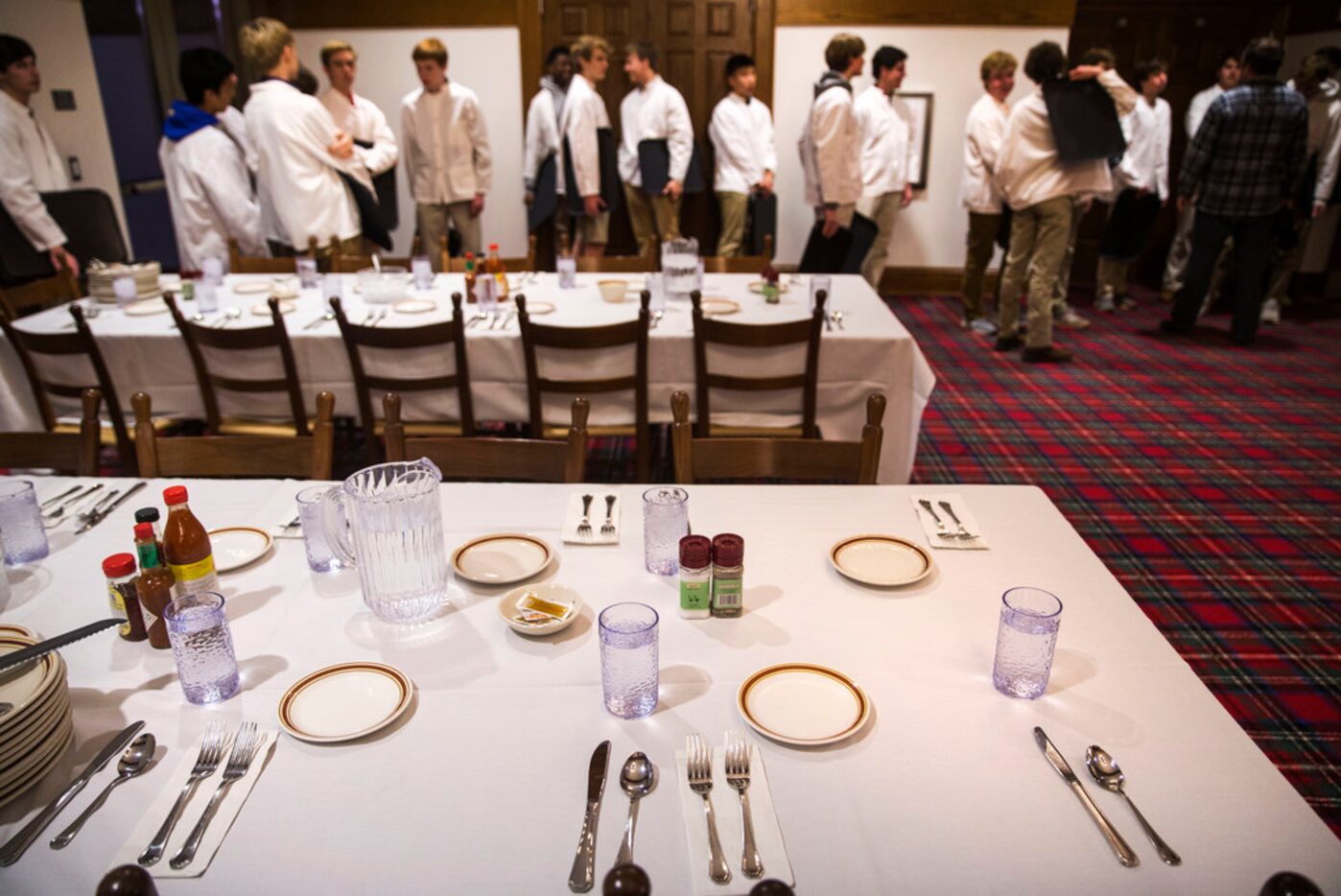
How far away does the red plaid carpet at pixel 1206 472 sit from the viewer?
2311mm

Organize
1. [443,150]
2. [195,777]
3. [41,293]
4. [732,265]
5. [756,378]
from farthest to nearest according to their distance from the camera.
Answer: [443,150] < [732,265] < [41,293] < [756,378] < [195,777]

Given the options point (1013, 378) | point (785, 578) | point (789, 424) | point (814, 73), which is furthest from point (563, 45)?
point (785, 578)

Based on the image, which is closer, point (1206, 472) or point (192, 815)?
point (192, 815)

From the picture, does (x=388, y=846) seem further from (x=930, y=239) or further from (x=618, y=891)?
(x=930, y=239)

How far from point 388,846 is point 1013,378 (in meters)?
4.34

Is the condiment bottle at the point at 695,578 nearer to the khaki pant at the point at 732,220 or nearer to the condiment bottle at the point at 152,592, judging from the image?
the condiment bottle at the point at 152,592

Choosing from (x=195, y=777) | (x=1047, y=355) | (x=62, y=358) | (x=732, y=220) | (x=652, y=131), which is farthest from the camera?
(x=732, y=220)

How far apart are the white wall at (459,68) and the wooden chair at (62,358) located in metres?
3.68

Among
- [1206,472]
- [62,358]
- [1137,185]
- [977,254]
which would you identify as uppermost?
[1137,185]

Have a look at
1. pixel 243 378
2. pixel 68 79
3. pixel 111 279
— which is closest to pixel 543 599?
pixel 243 378

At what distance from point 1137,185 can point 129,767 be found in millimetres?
6066

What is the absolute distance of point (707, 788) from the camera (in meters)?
1.00

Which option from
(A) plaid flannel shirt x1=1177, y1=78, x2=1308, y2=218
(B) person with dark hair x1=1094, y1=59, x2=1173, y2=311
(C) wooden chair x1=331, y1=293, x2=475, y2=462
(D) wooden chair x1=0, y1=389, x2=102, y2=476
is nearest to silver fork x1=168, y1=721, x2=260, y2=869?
(D) wooden chair x1=0, y1=389, x2=102, y2=476

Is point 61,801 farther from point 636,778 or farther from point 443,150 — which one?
point 443,150
